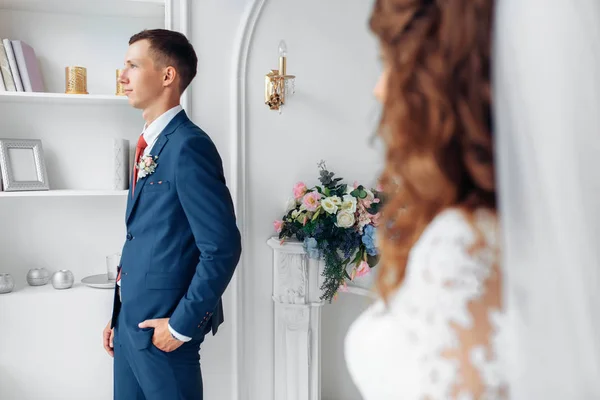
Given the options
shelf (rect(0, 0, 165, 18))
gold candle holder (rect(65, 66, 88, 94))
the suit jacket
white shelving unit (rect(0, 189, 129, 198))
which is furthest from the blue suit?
shelf (rect(0, 0, 165, 18))

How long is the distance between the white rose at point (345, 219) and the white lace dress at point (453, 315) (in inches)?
61.6

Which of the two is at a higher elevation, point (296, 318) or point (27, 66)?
point (27, 66)

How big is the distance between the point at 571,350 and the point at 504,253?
144 mm

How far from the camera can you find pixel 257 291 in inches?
99.4

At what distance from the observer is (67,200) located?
2.54 meters

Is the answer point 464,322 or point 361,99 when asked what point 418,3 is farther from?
point 361,99

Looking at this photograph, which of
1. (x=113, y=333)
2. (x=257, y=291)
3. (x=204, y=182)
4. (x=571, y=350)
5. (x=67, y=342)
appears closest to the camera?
(x=571, y=350)

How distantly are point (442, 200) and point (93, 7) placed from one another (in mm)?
2231

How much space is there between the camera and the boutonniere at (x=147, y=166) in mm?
1765

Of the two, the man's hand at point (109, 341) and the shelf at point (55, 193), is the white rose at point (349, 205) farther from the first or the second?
the man's hand at point (109, 341)

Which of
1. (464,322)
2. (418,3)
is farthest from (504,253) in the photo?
(418,3)

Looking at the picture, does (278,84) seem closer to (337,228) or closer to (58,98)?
(337,228)

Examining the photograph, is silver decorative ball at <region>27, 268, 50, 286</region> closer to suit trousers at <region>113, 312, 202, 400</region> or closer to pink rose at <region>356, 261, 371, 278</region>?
suit trousers at <region>113, 312, 202, 400</region>

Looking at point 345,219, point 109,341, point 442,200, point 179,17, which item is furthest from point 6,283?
point 442,200
